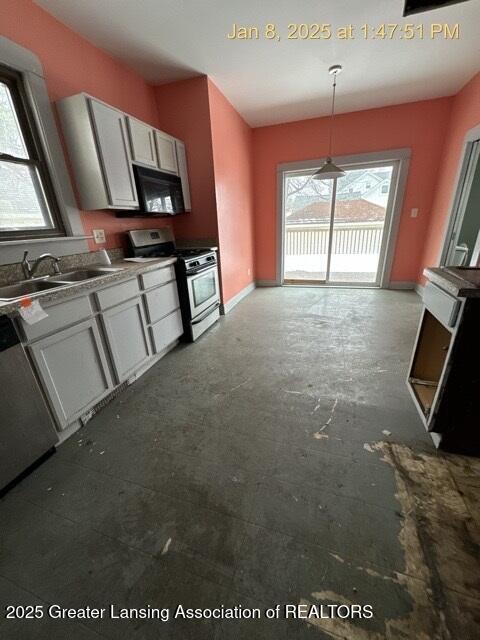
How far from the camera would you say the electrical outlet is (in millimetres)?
2408

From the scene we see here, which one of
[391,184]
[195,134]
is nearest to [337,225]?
[391,184]

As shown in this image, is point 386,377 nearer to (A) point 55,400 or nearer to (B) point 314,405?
(B) point 314,405

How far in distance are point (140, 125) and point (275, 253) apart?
3076 millimetres

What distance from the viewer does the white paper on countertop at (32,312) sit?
1.31m

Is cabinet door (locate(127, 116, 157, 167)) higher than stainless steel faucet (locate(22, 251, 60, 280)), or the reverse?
cabinet door (locate(127, 116, 157, 167))

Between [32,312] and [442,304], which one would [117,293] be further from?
[442,304]

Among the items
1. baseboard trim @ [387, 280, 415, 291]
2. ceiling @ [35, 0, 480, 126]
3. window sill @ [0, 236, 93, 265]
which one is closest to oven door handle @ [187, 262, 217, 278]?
window sill @ [0, 236, 93, 265]

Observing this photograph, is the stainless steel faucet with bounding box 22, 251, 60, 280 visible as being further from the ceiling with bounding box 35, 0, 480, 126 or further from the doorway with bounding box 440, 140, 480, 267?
the doorway with bounding box 440, 140, 480, 267

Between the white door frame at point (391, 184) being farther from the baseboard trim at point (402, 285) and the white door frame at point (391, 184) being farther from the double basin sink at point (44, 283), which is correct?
the double basin sink at point (44, 283)

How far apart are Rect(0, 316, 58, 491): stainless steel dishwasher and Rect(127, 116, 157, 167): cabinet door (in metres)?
2.01

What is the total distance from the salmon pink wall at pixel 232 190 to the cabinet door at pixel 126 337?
165cm

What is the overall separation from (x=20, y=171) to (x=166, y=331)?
5.46 ft

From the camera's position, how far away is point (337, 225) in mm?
4703

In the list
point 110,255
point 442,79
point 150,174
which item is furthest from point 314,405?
point 442,79
